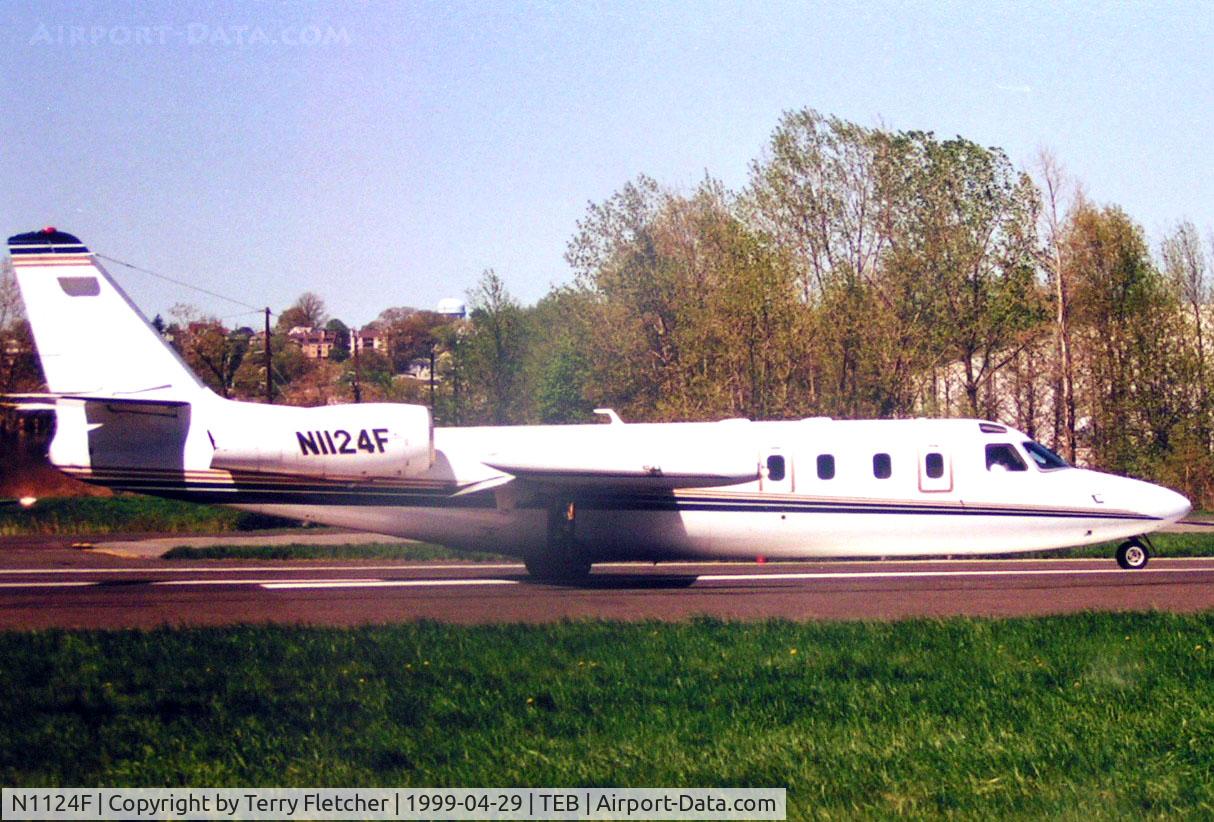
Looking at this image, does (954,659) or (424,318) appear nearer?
(954,659)

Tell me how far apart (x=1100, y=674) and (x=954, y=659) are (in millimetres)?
1181

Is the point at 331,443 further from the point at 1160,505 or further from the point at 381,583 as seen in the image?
the point at 1160,505

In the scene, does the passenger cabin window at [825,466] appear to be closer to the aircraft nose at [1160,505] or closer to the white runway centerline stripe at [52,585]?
the aircraft nose at [1160,505]

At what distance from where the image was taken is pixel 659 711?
30.3 ft

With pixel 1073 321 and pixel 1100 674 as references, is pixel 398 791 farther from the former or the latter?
pixel 1073 321

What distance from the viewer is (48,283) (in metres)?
18.8

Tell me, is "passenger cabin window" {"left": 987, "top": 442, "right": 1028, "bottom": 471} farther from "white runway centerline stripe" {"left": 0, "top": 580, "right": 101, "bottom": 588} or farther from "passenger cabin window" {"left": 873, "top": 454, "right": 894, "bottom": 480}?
"white runway centerline stripe" {"left": 0, "top": 580, "right": 101, "bottom": 588}

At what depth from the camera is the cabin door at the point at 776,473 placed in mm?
19562

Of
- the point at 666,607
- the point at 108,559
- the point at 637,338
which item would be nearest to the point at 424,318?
the point at 637,338

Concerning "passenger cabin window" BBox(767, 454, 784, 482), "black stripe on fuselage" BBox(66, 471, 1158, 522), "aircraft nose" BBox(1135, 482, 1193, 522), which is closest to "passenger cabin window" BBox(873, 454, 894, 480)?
"black stripe on fuselage" BBox(66, 471, 1158, 522)

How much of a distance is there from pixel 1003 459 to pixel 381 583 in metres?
9.44

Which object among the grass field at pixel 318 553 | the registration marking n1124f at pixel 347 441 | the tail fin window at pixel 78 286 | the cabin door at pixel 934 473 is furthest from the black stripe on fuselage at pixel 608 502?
the grass field at pixel 318 553

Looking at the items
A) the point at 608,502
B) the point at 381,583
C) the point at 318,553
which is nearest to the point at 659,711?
the point at 608,502

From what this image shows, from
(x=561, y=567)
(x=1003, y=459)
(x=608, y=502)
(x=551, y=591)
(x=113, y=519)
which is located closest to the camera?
(x=551, y=591)
